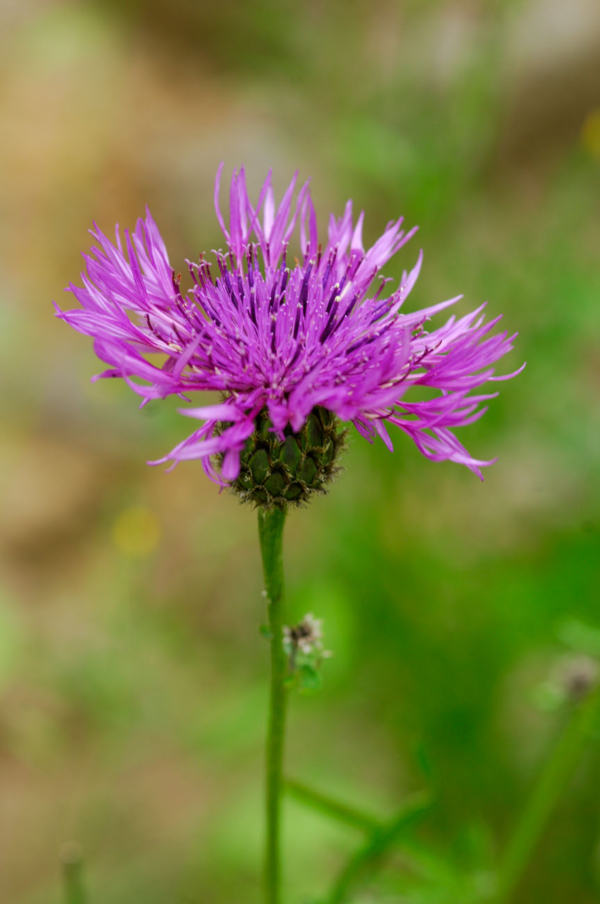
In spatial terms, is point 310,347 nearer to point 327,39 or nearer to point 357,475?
point 357,475

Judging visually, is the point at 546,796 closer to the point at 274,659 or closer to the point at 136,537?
the point at 274,659

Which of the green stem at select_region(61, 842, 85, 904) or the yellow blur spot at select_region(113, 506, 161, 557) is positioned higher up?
the yellow blur spot at select_region(113, 506, 161, 557)

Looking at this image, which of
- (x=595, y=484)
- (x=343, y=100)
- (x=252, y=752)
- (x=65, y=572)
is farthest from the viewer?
(x=65, y=572)

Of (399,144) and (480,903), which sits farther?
(399,144)

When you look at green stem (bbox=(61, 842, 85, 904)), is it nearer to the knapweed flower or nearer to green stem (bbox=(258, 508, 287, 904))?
green stem (bbox=(258, 508, 287, 904))

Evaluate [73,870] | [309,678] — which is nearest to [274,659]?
[309,678]

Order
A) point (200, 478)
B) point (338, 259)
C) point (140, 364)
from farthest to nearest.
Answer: point (200, 478)
point (338, 259)
point (140, 364)

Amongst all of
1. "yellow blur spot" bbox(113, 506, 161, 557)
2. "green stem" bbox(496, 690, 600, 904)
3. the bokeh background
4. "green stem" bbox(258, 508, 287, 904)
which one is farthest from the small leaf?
"yellow blur spot" bbox(113, 506, 161, 557)

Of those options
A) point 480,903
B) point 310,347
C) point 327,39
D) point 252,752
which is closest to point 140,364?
point 310,347
